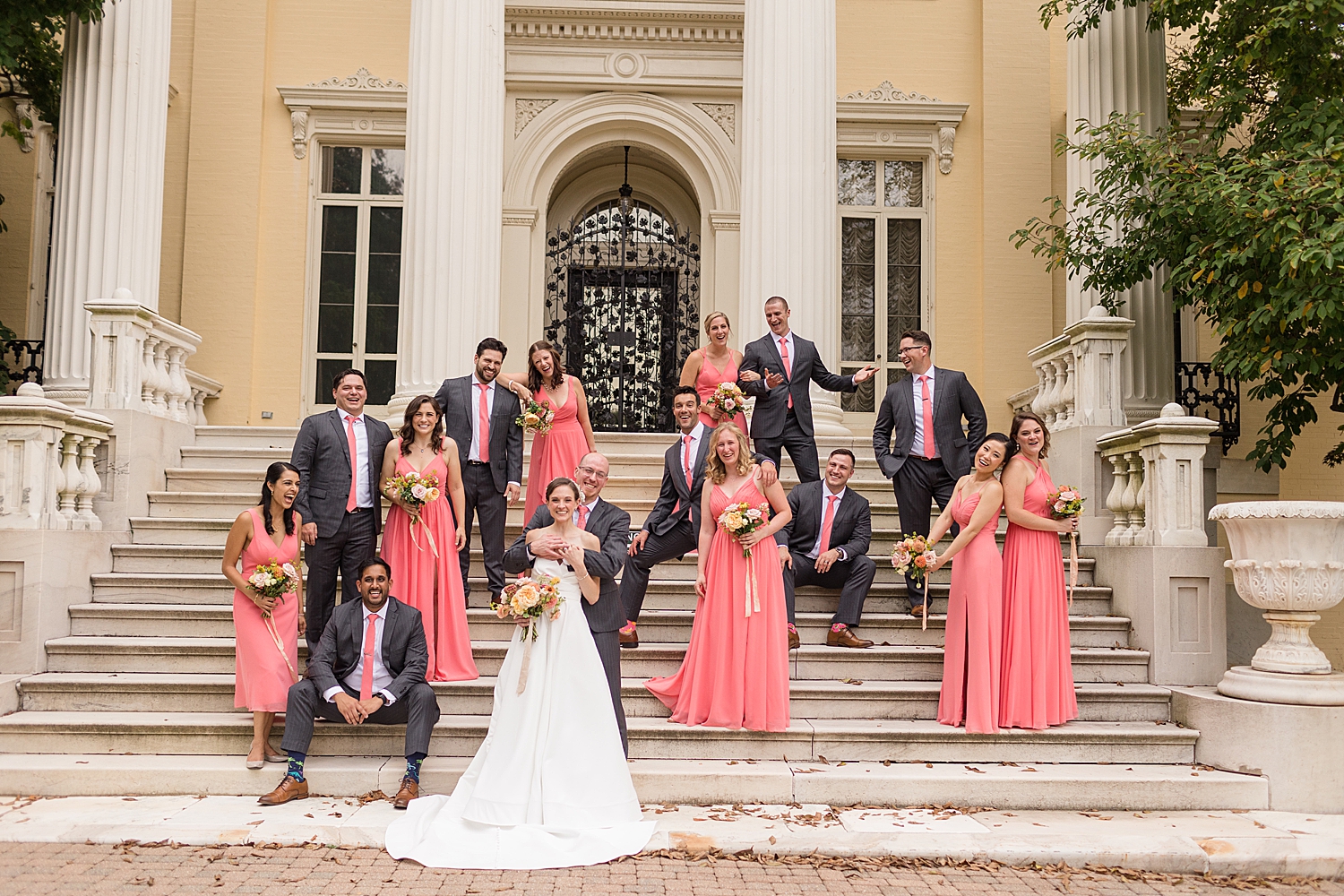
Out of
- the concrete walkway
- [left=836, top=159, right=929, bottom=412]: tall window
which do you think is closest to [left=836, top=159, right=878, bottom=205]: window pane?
[left=836, top=159, right=929, bottom=412]: tall window

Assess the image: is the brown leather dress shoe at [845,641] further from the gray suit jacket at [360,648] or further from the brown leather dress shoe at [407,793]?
the brown leather dress shoe at [407,793]

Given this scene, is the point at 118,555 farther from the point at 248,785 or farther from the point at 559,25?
the point at 559,25

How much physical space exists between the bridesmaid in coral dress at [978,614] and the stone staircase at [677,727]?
0.56 feet

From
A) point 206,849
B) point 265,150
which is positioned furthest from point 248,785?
point 265,150

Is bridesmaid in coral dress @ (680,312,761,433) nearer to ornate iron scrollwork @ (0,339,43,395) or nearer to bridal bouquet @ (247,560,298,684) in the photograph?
bridal bouquet @ (247,560,298,684)

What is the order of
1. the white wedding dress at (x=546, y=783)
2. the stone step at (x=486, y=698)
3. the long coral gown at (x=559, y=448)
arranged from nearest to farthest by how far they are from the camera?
the white wedding dress at (x=546, y=783) → the stone step at (x=486, y=698) → the long coral gown at (x=559, y=448)

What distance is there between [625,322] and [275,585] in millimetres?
7828

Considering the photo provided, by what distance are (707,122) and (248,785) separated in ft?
33.0

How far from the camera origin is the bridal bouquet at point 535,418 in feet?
25.5

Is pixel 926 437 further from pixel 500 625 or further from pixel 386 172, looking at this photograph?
pixel 386 172

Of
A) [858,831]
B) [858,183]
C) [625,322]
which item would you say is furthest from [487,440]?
[858,183]

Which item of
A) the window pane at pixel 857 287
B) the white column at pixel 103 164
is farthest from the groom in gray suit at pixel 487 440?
the window pane at pixel 857 287

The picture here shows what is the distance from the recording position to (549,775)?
219 inches

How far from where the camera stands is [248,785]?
610 cm
